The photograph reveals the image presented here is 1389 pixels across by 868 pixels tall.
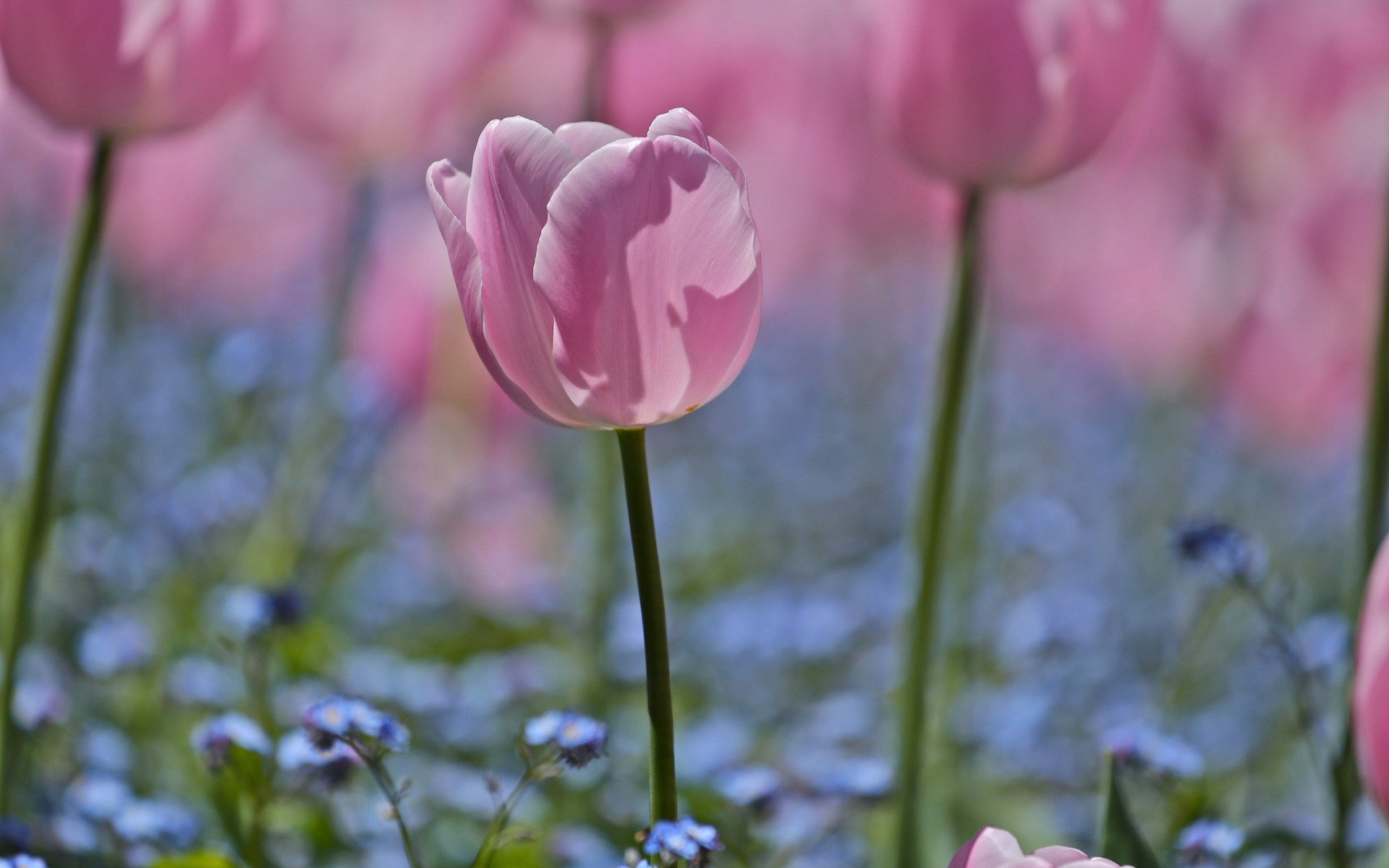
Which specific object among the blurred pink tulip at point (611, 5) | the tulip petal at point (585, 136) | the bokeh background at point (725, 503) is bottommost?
the bokeh background at point (725, 503)

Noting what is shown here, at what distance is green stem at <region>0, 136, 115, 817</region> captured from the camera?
62cm

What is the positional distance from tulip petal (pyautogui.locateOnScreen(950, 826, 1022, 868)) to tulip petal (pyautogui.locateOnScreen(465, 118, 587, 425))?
22cm

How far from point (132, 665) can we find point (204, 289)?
2063 mm

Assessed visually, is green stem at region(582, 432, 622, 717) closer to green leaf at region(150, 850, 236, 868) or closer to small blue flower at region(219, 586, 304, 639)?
small blue flower at region(219, 586, 304, 639)

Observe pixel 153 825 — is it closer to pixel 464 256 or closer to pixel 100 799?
pixel 100 799

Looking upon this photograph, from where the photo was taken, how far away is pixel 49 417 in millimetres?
624

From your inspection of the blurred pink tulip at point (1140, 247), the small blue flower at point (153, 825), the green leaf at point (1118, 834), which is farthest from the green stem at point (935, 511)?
the blurred pink tulip at point (1140, 247)

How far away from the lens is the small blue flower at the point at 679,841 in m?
0.43

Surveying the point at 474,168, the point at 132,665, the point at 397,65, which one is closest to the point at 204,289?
the point at 397,65

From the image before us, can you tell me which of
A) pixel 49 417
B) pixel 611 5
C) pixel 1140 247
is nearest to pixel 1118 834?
pixel 49 417

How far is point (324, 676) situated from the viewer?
3.53 ft

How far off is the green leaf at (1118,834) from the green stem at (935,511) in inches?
8.0

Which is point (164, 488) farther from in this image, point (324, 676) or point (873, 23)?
point (873, 23)

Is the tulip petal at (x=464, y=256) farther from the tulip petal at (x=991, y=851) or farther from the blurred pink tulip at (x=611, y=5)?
the blurred pink tulip at (x=611, y=5)
